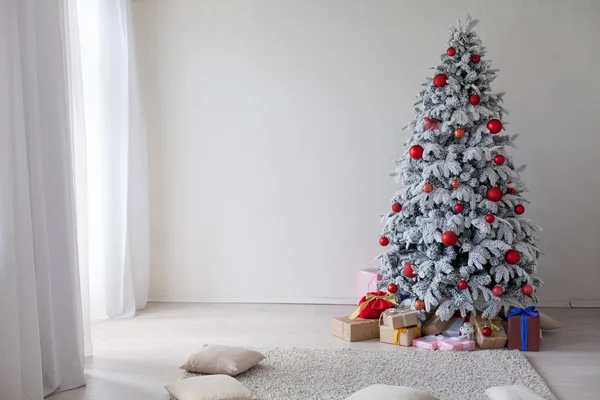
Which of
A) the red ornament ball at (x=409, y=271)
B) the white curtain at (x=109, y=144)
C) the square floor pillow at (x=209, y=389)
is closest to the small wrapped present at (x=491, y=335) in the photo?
the red ornament ball at (x=409, y=271)

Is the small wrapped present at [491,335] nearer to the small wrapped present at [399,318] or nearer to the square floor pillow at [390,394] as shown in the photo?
the small wrapped present at [399,318]

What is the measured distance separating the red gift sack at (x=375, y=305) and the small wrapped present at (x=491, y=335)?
512mm

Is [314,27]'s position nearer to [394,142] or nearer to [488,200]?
[394,142]

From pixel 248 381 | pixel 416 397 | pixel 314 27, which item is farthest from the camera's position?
pixel 314 27

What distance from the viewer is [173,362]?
3.82m

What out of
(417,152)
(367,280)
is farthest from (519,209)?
(367,280)

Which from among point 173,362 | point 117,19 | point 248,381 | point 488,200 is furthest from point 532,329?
point 117,19

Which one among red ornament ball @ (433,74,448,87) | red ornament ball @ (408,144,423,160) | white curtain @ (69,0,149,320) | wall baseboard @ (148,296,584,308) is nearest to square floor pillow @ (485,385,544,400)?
red ornament ball @ (408,144,423,160)

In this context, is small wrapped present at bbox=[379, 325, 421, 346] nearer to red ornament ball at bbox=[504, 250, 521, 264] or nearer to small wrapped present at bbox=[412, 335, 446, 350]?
small wrapped present at bbox=[412, 335, 446, 350]

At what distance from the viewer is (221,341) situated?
425 cm

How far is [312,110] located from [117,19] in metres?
1.55

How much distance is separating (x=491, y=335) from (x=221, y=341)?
159cm

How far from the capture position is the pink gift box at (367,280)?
4.82m

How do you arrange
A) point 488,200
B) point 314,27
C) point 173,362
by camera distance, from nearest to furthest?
point 173,362
point 488,200
point 314,27
